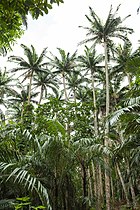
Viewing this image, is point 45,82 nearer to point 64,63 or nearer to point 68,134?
point 64,63

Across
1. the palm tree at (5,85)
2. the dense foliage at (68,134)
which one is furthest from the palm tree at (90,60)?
the palm tree at (5,85)

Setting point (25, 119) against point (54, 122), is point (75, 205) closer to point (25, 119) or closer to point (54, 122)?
point (54, 122)

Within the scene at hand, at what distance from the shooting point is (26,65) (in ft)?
91.7

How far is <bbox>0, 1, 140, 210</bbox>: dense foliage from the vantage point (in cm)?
538

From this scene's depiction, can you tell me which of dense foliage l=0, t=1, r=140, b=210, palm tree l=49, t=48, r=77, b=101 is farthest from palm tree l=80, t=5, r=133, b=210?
palm tree l=49, t=48, r=77, b=101

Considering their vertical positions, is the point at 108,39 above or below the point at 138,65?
above

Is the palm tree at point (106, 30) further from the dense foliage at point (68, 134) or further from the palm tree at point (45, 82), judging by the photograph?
the palm tree at point (45, 82)

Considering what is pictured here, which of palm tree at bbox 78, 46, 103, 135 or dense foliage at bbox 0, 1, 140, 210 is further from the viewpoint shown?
palm tree at bbox 78, 46, 103, 135

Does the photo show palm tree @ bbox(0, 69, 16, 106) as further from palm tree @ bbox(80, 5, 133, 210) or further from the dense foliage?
palm tree @ bbox(80, 5, 133, 210)

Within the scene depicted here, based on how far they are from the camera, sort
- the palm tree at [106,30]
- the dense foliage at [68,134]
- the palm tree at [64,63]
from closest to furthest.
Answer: the dense foliage at [68,134] → the palm tree at [106,30] → the palm tree at [64,63]

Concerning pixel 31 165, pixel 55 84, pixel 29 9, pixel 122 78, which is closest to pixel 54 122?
pixel 31 165

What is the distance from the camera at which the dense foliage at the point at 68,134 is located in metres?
5.38

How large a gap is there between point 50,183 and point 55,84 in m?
25.2

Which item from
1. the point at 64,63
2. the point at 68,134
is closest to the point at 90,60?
the point at 64,63
